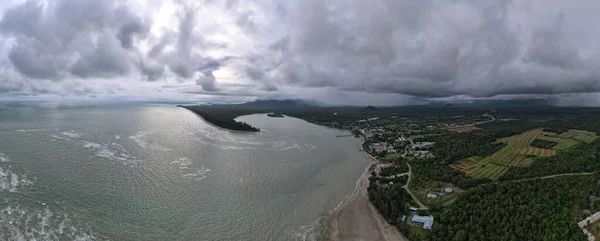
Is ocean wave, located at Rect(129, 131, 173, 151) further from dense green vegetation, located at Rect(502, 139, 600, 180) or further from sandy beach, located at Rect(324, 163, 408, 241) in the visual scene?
dense green vegetation, located at Rect(502, 139, 600, 180)

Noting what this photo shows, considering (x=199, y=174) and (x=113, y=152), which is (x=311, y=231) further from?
(x=113, y=152)

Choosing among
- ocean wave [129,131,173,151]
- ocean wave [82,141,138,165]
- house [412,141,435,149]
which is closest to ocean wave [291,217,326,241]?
ocean wave [82,141,138,165]

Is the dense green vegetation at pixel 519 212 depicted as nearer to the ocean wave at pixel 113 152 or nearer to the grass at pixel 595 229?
the grass at pixel 595 229

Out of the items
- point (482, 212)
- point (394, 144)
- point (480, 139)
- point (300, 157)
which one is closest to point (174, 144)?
point (300, 157)

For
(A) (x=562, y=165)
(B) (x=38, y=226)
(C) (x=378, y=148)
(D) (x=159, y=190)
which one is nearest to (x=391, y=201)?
(D) (x=159, y=190)

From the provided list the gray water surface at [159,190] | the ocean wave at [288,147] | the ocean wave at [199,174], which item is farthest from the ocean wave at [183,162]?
the ocean wave at [288,147]
